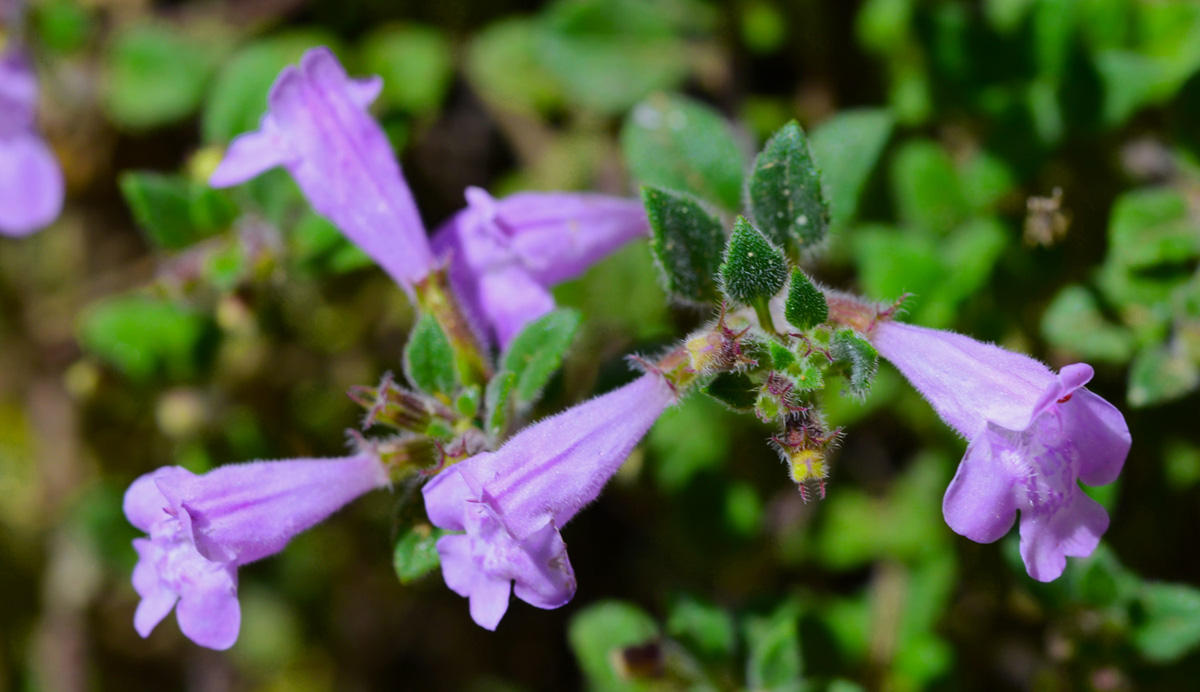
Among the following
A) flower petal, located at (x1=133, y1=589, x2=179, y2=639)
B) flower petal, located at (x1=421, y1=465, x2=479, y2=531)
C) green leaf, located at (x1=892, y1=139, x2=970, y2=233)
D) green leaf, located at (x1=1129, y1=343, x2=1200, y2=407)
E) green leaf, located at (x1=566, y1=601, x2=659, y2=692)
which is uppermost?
flower petal, located at (x1=421, y1=465, x2=479, y2=531)

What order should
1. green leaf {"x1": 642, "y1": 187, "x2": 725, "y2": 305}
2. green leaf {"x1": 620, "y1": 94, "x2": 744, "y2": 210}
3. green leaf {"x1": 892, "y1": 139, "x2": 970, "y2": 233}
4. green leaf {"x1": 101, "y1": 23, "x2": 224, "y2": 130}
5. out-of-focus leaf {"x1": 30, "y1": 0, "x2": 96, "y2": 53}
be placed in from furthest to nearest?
1. green leaf {"x1": 101, "y1": 23, "x2": 224, "y2": 130}
2. out-of-focus leaf {"x1": 30, "y1": 0, "x2": 96, "y2": 53}
3. green leaf {"x1": 892, "y1": 139, "x2": 970, "y2": 233}
4. green leaf {"x1": 620, "y1": 94, "x2": 744, "y2": 210}
5. green leaf {"x1": 642, "y1": 187, "x2": 725, "y2": 305}

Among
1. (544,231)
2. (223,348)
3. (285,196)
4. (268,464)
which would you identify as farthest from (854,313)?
(223,348)

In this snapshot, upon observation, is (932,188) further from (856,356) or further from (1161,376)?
(856,356)

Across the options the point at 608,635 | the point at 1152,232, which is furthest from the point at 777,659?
the point at 1152,232

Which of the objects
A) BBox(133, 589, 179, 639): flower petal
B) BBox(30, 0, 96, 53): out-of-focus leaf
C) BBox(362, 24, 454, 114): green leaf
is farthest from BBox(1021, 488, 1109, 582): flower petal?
BBox(30, 0, 96, 53): out-of-focus leaf

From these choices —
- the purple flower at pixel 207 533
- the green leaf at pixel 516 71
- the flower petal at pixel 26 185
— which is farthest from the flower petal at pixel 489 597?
the green leaf at pixel 516 71

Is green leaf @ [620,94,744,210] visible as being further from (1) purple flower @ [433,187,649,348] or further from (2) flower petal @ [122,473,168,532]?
(2) flower petal @ [122,473,168,532]

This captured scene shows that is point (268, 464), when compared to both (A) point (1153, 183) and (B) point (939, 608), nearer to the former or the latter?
(B) point (939, 608)
